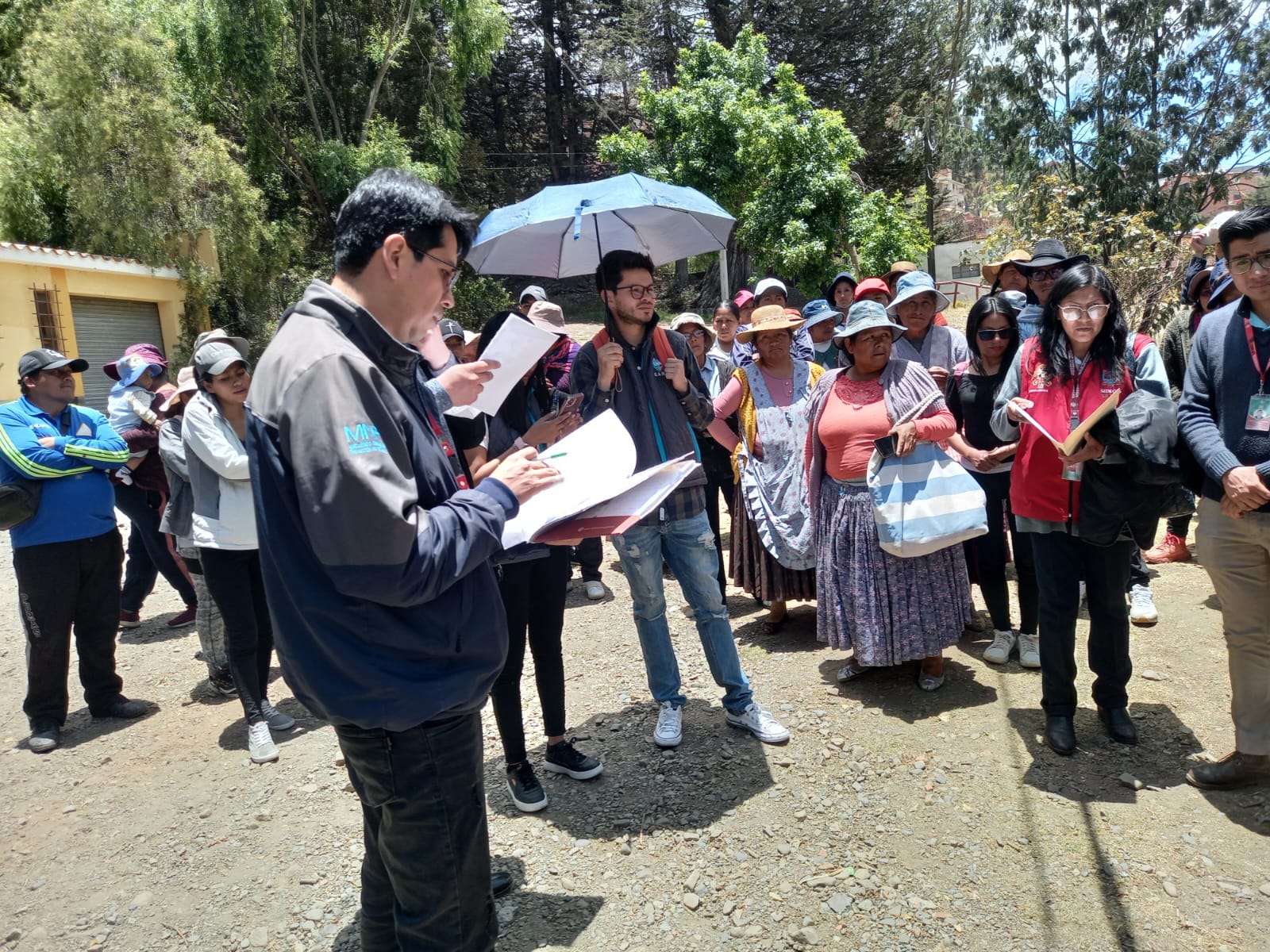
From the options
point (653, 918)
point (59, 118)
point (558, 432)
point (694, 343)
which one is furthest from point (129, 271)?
point (653, 918)

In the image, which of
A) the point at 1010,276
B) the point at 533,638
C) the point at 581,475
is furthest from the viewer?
the point at 1010,276

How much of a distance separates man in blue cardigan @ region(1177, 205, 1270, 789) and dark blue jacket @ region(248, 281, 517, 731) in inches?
102

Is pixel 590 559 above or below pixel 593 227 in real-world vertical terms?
below

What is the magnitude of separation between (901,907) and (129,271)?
19.6 m

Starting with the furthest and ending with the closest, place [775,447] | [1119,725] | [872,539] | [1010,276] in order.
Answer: [1010,276], [775,447], [872,539], [1119,725]

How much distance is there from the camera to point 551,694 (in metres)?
3.57

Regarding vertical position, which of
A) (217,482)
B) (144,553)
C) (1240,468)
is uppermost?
(217,482)

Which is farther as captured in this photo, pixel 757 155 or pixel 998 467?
pixel 757 155

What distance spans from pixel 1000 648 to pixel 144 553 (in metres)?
6.14

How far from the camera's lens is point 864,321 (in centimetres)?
399

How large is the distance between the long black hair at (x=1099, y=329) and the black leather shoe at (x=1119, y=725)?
1404 millimetres

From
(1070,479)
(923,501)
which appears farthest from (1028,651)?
(1070,479)

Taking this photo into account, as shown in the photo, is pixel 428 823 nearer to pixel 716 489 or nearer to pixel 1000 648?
pixel 1000 648

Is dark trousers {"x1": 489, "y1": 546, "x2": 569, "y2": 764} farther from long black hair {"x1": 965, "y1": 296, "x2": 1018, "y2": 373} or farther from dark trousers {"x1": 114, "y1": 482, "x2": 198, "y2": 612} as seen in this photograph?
dark trousers {"x1": 114, "y1": 482, "x2": 198, "y2": 612}
